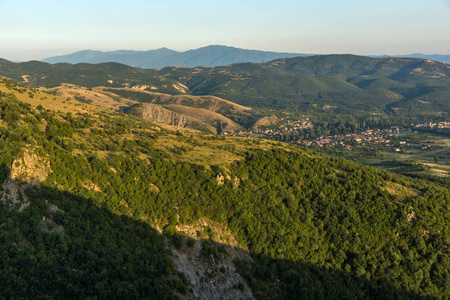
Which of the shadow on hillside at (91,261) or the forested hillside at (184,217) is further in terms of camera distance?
the forested hillside at (184,217)

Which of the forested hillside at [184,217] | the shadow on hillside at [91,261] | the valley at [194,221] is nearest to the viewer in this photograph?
the shadow on hillside at [91,261]

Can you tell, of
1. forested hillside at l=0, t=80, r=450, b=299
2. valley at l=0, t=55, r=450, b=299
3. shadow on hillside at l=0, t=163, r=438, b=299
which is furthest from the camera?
valley at l=0, t=55, r=450, b=299

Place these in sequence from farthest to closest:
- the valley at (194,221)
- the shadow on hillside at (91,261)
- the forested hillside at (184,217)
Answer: the valley at (194,221), the forested hillside at (184,217), the shadow on hillside at (91,261)

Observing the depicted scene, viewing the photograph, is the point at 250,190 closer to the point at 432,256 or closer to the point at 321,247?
the point at 321,247

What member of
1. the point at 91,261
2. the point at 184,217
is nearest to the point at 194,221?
the point at 184,217

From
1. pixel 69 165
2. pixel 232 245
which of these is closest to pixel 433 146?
pixel 232 245

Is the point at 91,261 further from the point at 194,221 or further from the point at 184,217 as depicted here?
the point at 194,221
